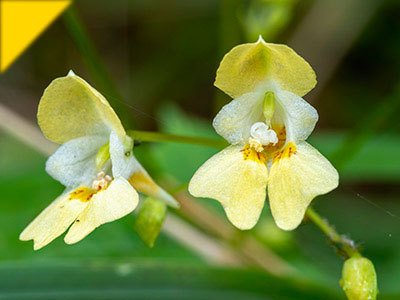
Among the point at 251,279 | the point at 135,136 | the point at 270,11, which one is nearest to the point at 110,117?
the point at 135,136

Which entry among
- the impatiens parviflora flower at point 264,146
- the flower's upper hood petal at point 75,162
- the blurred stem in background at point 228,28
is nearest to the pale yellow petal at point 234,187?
the impatiens parviflora flower at point 264,146

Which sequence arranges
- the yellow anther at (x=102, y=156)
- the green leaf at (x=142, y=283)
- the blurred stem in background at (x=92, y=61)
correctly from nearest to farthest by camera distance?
the yellow anther at (x=102, y=156) < the green leaf at (x=142, y=283) < the blurred stem in background at (x=92, y=61)

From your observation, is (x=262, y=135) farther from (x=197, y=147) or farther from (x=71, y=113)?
(x=197, y=147)

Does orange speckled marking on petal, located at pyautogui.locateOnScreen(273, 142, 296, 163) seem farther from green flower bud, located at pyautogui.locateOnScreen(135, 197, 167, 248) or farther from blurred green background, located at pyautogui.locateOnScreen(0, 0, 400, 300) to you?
green flower bud, located at pyautogui.locateOnScreen(135, 197, 167, 248)

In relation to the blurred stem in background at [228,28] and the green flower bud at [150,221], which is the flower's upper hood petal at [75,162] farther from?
the blurred stem in background at [228,28]

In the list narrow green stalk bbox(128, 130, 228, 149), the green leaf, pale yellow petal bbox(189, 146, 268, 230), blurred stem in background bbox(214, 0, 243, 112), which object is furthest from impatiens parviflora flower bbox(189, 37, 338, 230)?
blurred stem in background bbox(214, 0, 243, 112)
